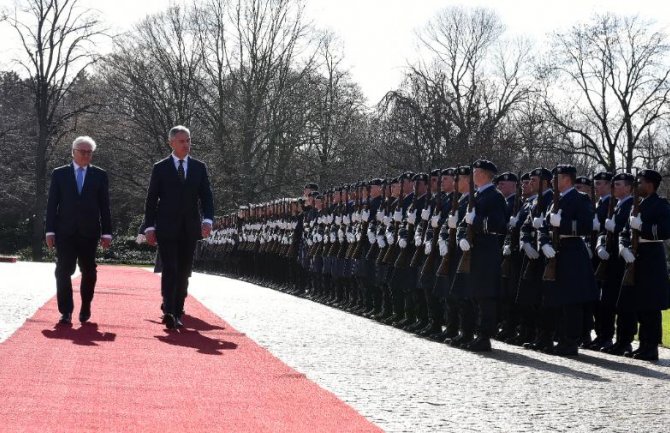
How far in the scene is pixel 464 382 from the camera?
337 inches

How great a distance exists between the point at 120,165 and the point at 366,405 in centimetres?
4702

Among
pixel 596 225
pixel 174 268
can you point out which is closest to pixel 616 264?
pixel 596 225

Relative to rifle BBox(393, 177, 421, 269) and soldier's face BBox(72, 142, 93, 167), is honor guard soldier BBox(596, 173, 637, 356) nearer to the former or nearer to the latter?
rifle BBox(393, 177, 421, 269)

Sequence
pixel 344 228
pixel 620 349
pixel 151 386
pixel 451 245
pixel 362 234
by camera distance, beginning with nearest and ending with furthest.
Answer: pixel 151 386
pixel 451 245
pixel 620 349
pixel 362 234
pixel 344 228

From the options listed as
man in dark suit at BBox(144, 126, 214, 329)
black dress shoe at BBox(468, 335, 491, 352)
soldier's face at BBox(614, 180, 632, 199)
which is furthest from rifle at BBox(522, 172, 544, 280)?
man in dark suit at BBox(144, 126, 214, 329)

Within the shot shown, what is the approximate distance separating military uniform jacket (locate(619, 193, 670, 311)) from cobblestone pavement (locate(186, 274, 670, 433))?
2.03ft

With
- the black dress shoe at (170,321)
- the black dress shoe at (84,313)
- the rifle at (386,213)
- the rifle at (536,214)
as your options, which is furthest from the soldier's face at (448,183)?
the black dress shoe at (84,313)

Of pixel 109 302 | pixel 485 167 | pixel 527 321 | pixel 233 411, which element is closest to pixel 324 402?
pixel 233 411

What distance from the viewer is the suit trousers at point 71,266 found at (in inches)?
439

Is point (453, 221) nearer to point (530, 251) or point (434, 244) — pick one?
point (530, 251)

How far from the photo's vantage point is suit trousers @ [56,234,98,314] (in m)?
11.1

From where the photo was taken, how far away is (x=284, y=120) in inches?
1907

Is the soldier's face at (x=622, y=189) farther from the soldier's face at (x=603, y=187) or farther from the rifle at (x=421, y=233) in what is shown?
the rifle at (x=421, y=233)

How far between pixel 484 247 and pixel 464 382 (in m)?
3.08
